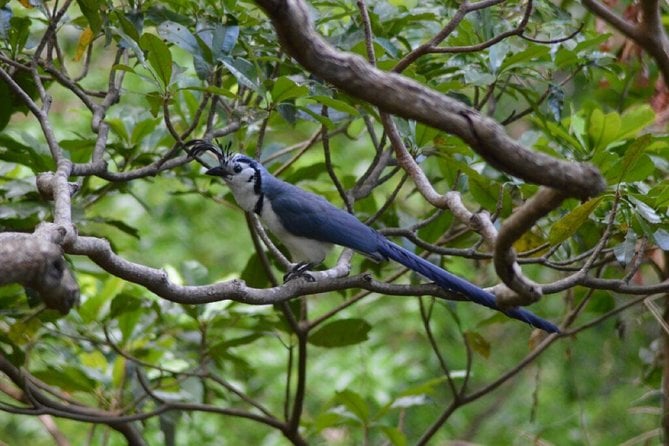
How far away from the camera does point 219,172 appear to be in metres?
3.35

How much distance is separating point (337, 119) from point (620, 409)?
9.13 ft

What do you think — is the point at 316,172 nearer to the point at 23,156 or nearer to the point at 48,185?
the point at 23,156

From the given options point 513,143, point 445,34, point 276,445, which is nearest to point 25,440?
point 276,445

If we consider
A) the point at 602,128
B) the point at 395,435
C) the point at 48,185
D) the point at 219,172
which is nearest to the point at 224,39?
the point at 219,172

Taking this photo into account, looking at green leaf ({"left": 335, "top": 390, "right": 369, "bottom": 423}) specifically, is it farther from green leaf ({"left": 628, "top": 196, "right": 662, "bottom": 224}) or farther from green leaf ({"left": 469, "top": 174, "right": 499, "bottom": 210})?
green leaf ({"left": 628, "top": 196, "right": 662, "bottom": 224})

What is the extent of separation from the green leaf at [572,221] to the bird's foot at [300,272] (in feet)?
2.15

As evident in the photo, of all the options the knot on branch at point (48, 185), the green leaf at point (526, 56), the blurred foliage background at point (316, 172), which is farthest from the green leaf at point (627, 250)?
the knot on branch at point (48, 185)

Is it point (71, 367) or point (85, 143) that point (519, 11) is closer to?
point (85, 143)

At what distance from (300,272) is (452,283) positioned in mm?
503

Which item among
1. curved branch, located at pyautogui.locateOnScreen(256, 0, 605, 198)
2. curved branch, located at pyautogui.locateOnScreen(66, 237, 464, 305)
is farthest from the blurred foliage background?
curved branch, located at pyautogui.locateOnScreen(256, 0, 605, 198)

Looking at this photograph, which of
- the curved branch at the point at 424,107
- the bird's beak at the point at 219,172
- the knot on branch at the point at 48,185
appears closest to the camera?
the curved branch at the point at 424,107

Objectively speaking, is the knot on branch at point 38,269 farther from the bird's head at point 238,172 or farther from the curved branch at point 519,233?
A: the bird's head at point 238,172

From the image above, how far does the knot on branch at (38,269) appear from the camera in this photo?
1.75 meters

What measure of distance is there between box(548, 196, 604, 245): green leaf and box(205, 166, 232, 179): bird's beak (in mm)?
1112
